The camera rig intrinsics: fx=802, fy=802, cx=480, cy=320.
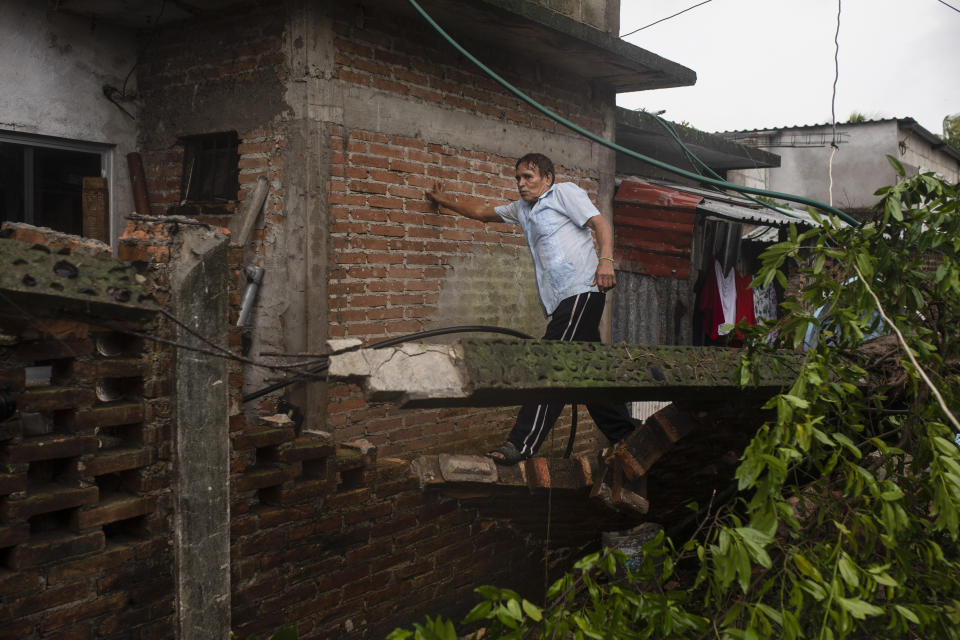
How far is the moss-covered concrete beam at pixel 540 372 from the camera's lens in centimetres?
263

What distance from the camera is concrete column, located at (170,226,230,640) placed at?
112 inches

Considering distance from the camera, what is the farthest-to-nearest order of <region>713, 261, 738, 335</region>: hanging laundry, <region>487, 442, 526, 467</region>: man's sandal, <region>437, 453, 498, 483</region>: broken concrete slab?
1. <region>713, 261, 738, 335</region>: hanging laundry
2. <region>487, 442, 526, 467</region>: man's sandal
3. <region>437, 453, 498, 483</region>: broken concrete slab

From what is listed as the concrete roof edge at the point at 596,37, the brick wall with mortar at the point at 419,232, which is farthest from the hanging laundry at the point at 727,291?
the brick wall with mortar at the point at 419,232

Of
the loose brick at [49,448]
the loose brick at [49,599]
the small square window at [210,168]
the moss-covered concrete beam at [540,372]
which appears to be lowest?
the loose brick at [49,599]

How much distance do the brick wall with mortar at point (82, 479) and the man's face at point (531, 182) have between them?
2.86 meters

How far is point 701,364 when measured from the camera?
11.3 ft

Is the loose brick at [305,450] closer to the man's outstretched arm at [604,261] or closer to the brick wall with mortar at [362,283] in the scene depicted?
the brick wall with mortar at [362,283]

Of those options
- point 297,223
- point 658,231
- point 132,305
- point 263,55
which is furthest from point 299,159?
point 658,231

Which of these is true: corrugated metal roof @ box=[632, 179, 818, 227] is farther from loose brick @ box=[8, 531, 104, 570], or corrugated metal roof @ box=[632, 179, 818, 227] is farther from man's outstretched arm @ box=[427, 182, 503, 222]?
loose brick @ box=[8, 531, 104, 570]

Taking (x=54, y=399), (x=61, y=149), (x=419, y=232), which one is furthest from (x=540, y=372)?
(x=61, y=149)

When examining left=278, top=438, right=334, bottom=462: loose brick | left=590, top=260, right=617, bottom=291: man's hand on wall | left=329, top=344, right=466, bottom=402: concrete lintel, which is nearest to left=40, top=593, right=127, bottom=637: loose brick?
left=278, top=438, right=334, bottom=462: loose brick

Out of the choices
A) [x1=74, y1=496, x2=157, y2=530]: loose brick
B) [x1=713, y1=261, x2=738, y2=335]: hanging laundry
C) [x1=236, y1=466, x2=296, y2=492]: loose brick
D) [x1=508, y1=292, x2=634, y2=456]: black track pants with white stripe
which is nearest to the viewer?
[x1=74, y1=496, x2=157, y2=530]: loose brick

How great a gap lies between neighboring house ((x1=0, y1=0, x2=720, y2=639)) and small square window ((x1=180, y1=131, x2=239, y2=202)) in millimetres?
17

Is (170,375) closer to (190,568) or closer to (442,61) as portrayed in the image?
(190,568)
